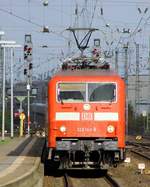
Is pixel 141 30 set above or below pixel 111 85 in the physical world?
above

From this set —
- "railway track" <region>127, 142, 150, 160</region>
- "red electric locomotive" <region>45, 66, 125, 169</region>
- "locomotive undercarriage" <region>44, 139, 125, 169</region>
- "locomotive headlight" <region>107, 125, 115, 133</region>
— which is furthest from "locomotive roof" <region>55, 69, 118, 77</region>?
"railway track" <region>127, 142, 150, 160</region>

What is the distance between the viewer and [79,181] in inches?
725

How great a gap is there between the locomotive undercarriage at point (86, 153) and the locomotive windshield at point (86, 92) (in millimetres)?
1199

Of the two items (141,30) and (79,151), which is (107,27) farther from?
(79,151)

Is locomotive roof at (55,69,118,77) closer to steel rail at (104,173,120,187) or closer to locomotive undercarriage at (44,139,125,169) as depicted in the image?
locomotive undercarriage at (44,139,125,169)

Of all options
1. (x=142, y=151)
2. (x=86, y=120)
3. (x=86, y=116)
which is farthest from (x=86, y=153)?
(x=142, y=151)

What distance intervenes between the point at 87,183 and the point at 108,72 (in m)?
3.48

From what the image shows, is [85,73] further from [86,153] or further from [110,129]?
[86,153]

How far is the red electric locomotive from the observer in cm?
1831

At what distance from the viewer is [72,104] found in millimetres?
18547

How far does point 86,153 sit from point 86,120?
37.2 inches

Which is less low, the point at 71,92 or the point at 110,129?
the point at 71,92

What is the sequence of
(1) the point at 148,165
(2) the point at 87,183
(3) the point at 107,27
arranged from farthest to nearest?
1. (3) the point at 107,27
2. (1) the point at 148,165
3. (2) the point at 87,183

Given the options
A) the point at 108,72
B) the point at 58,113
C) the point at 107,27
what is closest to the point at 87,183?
the point at 58,113
